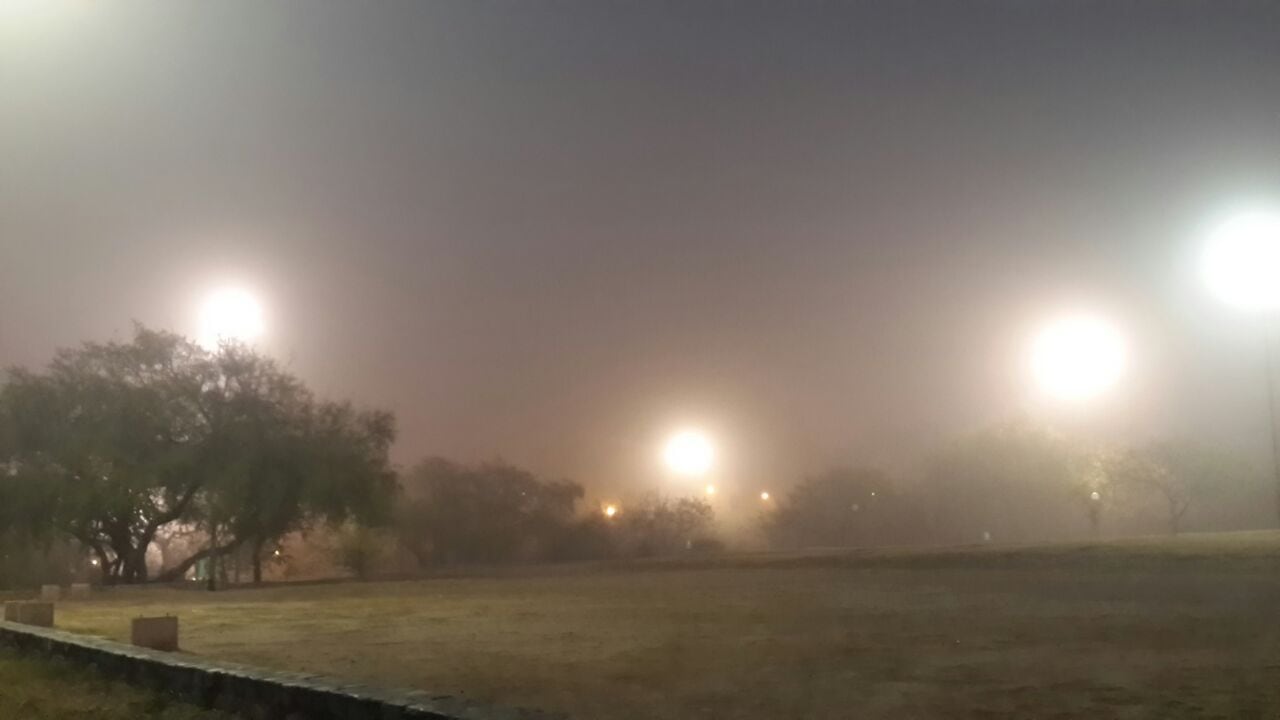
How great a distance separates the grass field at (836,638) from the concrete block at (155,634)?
979 millimetres

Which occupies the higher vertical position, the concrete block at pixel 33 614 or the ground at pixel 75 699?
the concrete block at pixel 33 614

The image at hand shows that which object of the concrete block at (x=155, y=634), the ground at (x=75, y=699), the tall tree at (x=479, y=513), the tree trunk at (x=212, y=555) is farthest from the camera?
the tall tree at (x=479, y=513)

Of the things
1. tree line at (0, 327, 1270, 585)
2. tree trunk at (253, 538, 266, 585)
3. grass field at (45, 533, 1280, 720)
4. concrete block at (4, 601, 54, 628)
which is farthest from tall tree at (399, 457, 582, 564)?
concrete block at (4, 601, 54, 628)

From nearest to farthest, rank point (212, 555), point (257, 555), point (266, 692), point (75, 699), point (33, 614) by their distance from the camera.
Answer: point (266, 692)
point (75, 699)
point (33, 614)
point (212, 555)
point (257, 555)

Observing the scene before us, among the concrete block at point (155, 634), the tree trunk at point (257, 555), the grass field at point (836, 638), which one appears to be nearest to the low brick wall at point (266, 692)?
the concrete block at point (155, 634)

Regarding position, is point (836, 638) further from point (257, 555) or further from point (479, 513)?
point (479, 513)

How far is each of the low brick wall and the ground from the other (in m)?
0.16

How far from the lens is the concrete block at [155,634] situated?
17359 millimetres

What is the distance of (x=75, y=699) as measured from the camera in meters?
12.8

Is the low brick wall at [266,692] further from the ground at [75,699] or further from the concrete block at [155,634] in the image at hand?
the concrete block at [155,634]

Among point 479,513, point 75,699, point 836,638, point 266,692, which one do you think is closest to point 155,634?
point 75,699

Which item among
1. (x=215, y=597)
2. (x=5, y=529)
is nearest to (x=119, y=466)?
(x=5, y=529)

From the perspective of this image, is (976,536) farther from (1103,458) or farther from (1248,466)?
(1248,466)

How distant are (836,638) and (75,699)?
399 inches
